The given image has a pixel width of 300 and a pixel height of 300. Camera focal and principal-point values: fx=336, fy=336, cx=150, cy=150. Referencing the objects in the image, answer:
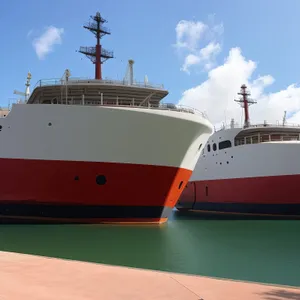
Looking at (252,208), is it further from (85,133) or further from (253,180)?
(85,133)

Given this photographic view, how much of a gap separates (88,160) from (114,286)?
10.4 metres

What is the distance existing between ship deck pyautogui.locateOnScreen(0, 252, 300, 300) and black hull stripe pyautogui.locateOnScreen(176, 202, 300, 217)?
17.6 metres

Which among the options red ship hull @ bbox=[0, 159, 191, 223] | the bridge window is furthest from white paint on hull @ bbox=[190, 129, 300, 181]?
red ship hull @ bbox=[0, 159, 191, 223]

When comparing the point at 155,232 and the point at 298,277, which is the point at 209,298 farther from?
the point at 155,232

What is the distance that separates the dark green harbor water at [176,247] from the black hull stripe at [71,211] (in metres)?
0.59

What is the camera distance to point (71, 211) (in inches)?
602

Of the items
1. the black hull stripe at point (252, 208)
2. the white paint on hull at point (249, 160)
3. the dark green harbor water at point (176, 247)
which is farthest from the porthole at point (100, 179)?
the black hull stripe at point (252, 208)

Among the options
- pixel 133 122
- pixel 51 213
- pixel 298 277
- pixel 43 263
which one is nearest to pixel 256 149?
pixel 133 122

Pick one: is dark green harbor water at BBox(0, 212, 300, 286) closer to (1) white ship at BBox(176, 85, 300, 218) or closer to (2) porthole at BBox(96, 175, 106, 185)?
(2) porthole at BBox(96, 175, 106, 185)

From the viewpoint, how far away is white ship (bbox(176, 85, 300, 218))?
21.4 m

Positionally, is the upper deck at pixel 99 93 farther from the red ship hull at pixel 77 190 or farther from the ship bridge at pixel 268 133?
the ship bridge at pixel 268 133

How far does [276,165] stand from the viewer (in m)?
21.7

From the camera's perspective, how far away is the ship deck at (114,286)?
4.44 m

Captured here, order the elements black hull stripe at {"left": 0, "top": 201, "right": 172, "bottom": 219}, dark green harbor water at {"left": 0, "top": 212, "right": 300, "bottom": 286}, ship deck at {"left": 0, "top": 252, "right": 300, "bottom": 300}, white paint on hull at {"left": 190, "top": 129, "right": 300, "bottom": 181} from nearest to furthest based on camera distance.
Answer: ship deck at {"left": 0, "top": 252, "right": 300, "bottom": 300} → dark green harbor water at {"left": 0, "top": 212, "right": 300, "bottom": 286} → black hull stripe at {"left": 0, "top": 201, "right": 172, "bottom": 219} → white paint on hull at {"left": 190, "top": 129, "right": 300, "bottom": 181}
